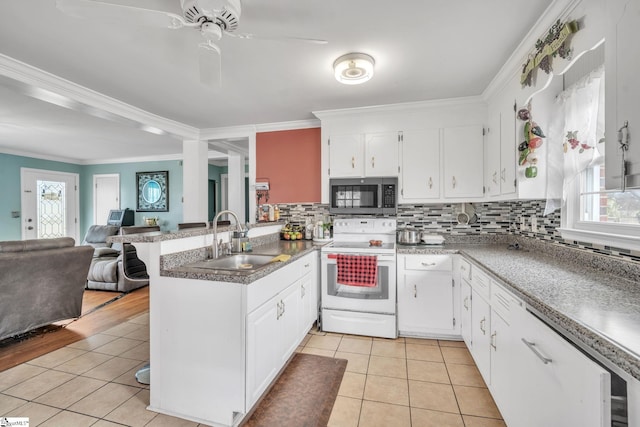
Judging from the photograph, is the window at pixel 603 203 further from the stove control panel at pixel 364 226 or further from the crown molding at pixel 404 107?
the stove control panel at pixel 364 226

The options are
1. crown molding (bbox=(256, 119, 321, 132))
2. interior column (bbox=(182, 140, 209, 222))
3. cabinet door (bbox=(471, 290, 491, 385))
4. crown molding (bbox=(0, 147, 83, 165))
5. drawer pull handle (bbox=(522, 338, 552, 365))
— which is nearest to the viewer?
drawer pull handle (bbox=(522, 338, 552, 365))

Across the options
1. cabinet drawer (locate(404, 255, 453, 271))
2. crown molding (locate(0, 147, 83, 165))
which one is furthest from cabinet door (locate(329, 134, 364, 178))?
crown molding (locate(0, 147, 83, 165))

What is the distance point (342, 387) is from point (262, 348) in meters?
0.67

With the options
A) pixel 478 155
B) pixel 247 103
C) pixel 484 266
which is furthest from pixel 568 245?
pixel 247 103

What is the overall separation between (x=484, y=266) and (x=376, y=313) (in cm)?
116

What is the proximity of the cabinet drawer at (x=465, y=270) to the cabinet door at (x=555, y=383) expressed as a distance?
94 centimetres

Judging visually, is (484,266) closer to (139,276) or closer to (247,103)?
(247,103)

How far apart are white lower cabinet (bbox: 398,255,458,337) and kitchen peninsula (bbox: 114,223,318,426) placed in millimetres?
1368

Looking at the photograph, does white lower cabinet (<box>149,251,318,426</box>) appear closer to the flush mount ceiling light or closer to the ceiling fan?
the ceiling fan

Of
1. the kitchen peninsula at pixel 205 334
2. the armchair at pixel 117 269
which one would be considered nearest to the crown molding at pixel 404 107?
the kitchen peninsula at pixel 205 334

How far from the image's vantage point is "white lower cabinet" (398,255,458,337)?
8.43 ft

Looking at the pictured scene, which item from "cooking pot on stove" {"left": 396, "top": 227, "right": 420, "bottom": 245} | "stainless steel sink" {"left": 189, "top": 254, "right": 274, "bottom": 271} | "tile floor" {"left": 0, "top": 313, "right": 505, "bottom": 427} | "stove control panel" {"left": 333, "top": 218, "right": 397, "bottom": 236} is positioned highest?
"stove control panel" {"left": 333, "top": 218, "right": 397, "bottom": 236}

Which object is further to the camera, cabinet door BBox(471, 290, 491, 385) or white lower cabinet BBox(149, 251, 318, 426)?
cabinet door BBox(471, 290, 491, 385)

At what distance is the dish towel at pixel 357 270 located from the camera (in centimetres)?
263
